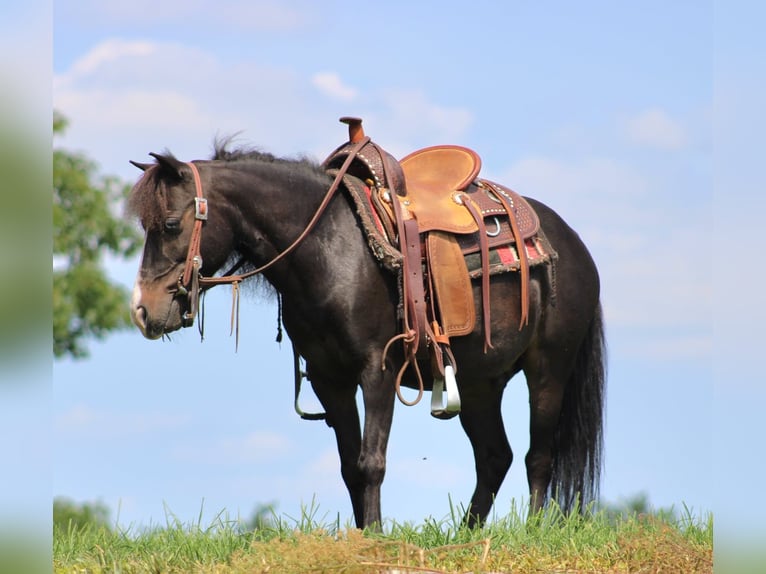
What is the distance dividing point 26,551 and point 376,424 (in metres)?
2.76

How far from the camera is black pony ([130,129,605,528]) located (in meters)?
5.36

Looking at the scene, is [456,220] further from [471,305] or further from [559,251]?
[559,251]

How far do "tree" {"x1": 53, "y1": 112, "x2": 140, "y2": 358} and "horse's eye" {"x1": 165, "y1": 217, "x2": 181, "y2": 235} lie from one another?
30.9ft

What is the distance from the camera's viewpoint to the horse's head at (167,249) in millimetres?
5309

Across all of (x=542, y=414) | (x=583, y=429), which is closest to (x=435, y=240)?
(x=542, y=414)

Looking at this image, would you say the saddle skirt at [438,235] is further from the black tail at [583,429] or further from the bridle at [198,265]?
the black tail at [583,429]

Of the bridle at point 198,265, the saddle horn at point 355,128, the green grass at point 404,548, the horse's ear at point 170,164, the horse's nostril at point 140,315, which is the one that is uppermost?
the saddle horn at point 355,128

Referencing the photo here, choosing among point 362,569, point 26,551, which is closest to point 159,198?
point 362,569

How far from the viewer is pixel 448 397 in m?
5.78

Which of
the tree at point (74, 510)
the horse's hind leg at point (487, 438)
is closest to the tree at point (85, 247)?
the tree at point (74, 510)

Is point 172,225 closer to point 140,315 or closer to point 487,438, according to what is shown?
point 140,315

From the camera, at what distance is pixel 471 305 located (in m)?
5.98

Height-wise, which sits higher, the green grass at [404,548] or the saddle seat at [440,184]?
the saddle seat at [440,184]

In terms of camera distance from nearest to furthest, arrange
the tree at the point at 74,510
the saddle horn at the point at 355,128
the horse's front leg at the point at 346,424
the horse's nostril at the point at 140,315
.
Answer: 1. the horse's nostril at the point at 140,315
2. the horse's front leg at the point at 346,424
3. the saddle horn at the point at 355,128
4. the tree at the point at 74,510
